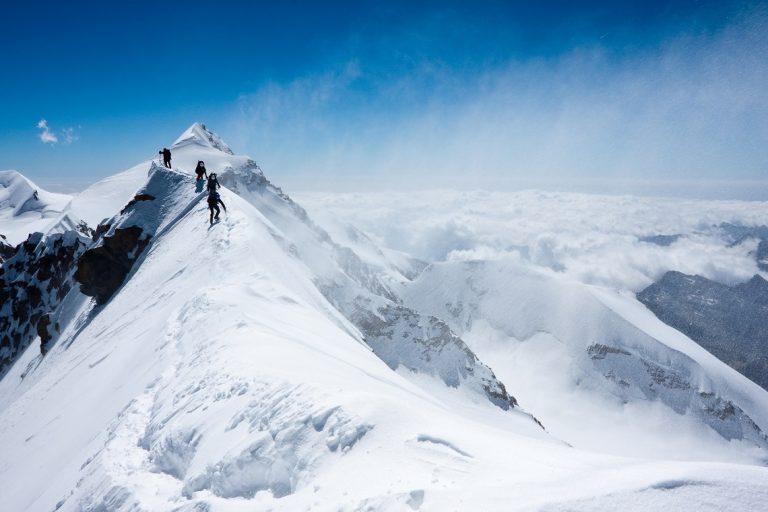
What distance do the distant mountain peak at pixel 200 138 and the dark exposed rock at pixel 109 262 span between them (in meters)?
68.0

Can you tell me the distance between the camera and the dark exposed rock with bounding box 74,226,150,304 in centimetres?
4112

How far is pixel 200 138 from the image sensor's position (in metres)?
111

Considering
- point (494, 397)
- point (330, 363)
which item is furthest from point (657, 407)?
point (330, 363)

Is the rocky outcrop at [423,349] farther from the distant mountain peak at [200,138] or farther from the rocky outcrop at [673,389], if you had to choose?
the rocky outcrop at [673,389]

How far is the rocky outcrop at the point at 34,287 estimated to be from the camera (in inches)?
2281

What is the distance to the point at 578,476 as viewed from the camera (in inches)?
242

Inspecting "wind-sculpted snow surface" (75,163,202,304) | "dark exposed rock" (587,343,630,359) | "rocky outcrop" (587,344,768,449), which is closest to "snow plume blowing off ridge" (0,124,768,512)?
"wind-sculpted snow surface" (75,163,202,304)

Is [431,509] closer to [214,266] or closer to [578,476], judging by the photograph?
[578,476]

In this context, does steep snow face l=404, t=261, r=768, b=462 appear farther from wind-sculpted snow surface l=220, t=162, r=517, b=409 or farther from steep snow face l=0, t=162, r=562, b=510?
steep snow face l=0, t=162, r=562, b=510

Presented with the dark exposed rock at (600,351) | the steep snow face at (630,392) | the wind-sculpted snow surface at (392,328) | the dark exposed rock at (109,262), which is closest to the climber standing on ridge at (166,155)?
the dark exposed rock at (109,262)

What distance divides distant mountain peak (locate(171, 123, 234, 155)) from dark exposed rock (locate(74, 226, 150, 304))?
223 ft

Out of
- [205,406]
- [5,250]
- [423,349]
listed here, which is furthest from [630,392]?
[5,250]

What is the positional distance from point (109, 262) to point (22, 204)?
166478 millimetres

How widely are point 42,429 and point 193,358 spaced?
1221 centimetres
